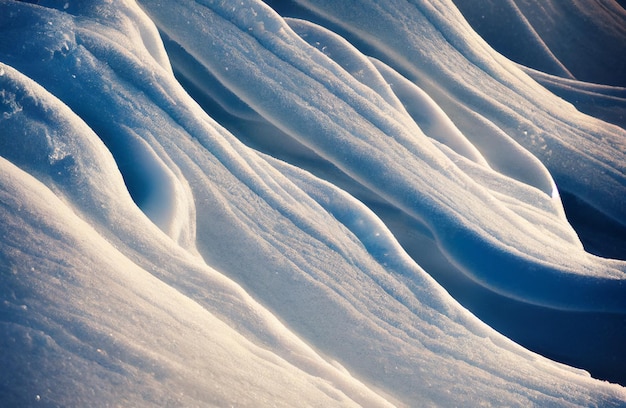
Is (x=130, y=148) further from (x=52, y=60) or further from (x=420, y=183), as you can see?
(x=420, y=183)

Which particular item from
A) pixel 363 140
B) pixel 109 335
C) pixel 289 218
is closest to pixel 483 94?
pixel 363 140

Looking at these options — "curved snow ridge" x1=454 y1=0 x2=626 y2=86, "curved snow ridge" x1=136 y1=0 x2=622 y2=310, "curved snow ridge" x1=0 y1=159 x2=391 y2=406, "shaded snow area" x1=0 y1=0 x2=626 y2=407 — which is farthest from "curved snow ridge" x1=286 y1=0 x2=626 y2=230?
"curved snow ridge" x1=0 y1=159 x2=391 y2=406

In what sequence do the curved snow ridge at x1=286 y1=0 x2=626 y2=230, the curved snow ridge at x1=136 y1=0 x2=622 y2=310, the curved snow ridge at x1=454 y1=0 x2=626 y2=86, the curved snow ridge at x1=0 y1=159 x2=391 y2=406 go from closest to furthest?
the curved snow ridge at x1=0 y1=159 x2=391 y2=406 < the curved snow ridge at x1=136 y1=0 x2=622 y2=310 < the curved snow ridge at x1=286 y1=0 x2=626 y2=230 < the curved snow ridge at x1=454 y1=0 x2=626 y2=86

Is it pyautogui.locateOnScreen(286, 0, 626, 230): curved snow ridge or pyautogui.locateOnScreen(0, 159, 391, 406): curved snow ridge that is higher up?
pyautogui.locateOnScreen(286, 0, 626, 230): curved snow ridge

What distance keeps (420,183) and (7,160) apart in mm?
631

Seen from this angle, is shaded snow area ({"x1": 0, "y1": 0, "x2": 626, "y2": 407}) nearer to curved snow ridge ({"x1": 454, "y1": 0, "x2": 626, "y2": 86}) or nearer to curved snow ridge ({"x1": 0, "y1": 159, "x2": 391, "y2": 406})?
curved snow ridge ({"x1": 0, "y1": 159, "x2": 391, "y2": 406})

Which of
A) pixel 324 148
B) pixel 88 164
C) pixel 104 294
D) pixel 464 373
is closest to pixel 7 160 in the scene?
pixel 88 164

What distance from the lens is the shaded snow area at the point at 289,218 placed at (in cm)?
49

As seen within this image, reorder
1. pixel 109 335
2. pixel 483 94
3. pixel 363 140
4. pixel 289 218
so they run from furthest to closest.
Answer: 1. pixel 483 94
2. pixel 363 140
3. pixel 289 218
4. pixel 109 335

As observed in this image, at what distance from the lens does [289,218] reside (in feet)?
2.48

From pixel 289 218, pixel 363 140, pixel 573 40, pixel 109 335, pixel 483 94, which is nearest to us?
pixel 109 335

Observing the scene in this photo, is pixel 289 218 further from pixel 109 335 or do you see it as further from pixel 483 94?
pixel 483 94

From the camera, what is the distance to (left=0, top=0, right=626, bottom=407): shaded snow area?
0.49 m

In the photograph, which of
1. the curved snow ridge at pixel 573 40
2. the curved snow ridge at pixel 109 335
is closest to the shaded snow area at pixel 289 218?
the curved snow ridge at pixel 109 335
